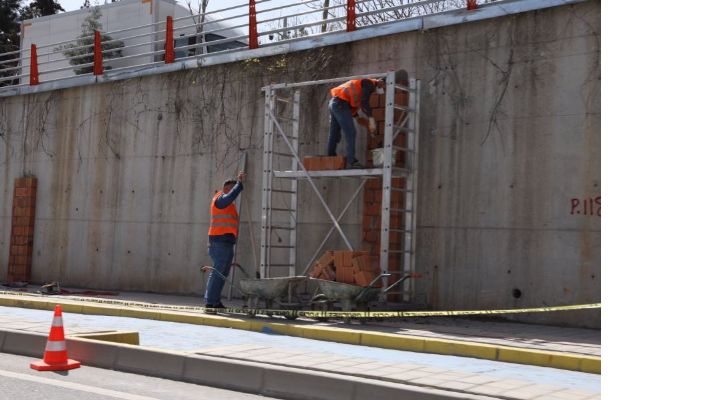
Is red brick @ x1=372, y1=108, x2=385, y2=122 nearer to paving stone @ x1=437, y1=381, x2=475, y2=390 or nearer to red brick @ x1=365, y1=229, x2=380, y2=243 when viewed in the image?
red brick @ x1=365, y1=229, x2=380, y2=243

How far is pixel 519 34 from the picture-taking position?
38.7 ft

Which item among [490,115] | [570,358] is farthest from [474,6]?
[570,358]

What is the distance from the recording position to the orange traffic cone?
7844 millimetres

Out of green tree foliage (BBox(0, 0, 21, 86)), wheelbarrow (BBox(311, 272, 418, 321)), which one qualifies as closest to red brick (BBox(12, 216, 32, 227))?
wheelbarrow (BBox(311, 272, 418, 321))

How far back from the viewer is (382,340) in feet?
30.3

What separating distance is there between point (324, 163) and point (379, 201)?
1.01m

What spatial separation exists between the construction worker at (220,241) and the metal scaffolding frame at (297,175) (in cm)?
107

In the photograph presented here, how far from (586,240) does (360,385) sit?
5.22 meters

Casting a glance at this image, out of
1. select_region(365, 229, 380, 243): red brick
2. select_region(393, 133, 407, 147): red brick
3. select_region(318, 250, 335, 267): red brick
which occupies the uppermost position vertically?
select_region(393, 133, 407, 147): red brick

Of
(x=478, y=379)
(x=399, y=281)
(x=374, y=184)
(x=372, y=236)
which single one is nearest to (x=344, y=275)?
(x=399, y=281)

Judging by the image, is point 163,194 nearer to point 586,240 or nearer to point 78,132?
point 78,132

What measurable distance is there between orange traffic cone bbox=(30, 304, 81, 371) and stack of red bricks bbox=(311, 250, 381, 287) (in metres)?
4.16

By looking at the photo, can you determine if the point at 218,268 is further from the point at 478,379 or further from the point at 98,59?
the point at 98,59

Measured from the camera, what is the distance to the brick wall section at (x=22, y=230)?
60.1 feet
